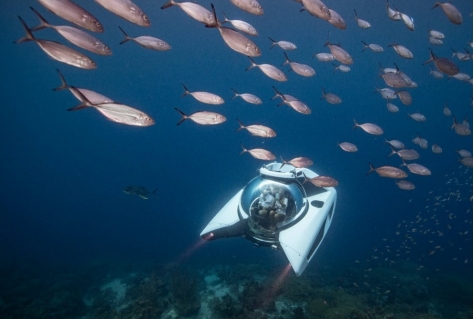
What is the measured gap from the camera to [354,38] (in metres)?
31.4

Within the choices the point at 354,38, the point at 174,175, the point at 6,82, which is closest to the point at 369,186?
the point at 354,38

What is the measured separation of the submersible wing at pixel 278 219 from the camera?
4.68 meters

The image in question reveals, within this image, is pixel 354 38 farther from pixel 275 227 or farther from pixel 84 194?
pixel 84 194

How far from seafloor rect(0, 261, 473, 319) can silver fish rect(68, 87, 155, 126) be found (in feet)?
21.2

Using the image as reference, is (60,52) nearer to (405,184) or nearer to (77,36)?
(77,36)

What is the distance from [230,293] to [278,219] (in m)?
6.17

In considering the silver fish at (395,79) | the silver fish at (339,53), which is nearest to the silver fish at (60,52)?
the silver fish at (339,53)

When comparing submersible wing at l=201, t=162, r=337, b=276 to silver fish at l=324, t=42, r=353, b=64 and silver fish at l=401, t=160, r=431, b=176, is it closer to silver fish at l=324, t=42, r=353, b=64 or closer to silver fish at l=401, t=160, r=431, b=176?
silver fish at l=401, t=160, r=431, b=176

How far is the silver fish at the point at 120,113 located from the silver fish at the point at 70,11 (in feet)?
3.70

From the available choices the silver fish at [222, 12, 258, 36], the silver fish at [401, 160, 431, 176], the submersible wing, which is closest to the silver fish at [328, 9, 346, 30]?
the silver fish at [222, 12, 258, 36]

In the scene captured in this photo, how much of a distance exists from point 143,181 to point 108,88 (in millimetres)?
20403

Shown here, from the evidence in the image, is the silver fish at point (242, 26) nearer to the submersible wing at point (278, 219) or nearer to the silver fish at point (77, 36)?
the silver fish at point (77, 36)

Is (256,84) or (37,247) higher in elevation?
(256,84)

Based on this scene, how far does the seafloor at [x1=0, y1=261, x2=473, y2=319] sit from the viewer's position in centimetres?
751
